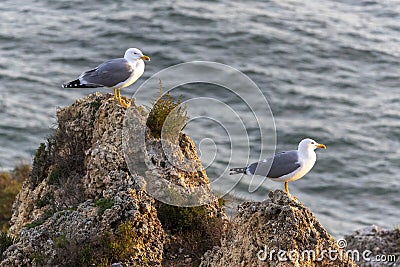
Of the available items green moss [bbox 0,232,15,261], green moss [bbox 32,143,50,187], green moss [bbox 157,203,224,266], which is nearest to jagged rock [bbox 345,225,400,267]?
green moss [bbox 157,203,224,266]

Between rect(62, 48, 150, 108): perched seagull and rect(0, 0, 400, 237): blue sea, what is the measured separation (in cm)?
915

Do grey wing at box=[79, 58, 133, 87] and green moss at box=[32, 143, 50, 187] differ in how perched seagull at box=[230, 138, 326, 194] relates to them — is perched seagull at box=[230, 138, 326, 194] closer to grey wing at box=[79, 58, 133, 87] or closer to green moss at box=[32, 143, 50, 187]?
grey wing at box=[79, 58, 133, 87]

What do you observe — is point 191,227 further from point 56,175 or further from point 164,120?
point 56,175

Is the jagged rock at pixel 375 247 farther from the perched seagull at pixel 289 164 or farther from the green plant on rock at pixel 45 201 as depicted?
the green plant on rock at pixel 45 201

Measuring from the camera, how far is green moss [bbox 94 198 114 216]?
31.2 feet

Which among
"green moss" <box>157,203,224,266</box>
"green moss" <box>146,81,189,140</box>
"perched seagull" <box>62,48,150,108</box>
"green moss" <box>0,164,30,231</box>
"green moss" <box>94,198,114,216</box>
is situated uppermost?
"perched seagull" <box>62,48,150,108</box>

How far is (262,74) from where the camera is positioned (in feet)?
98.8

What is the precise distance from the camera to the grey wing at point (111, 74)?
10.8 meters

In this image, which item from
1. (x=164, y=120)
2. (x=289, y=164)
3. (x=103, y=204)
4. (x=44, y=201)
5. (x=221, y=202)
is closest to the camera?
(x=289, y=164)

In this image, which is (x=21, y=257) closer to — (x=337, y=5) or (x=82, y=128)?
(x=82, y=128)

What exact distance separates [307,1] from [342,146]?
458 inches

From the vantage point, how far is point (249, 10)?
34969 mm

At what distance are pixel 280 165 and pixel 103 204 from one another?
2.28 m

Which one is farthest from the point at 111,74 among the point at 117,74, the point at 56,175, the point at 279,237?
the point at 279,237
